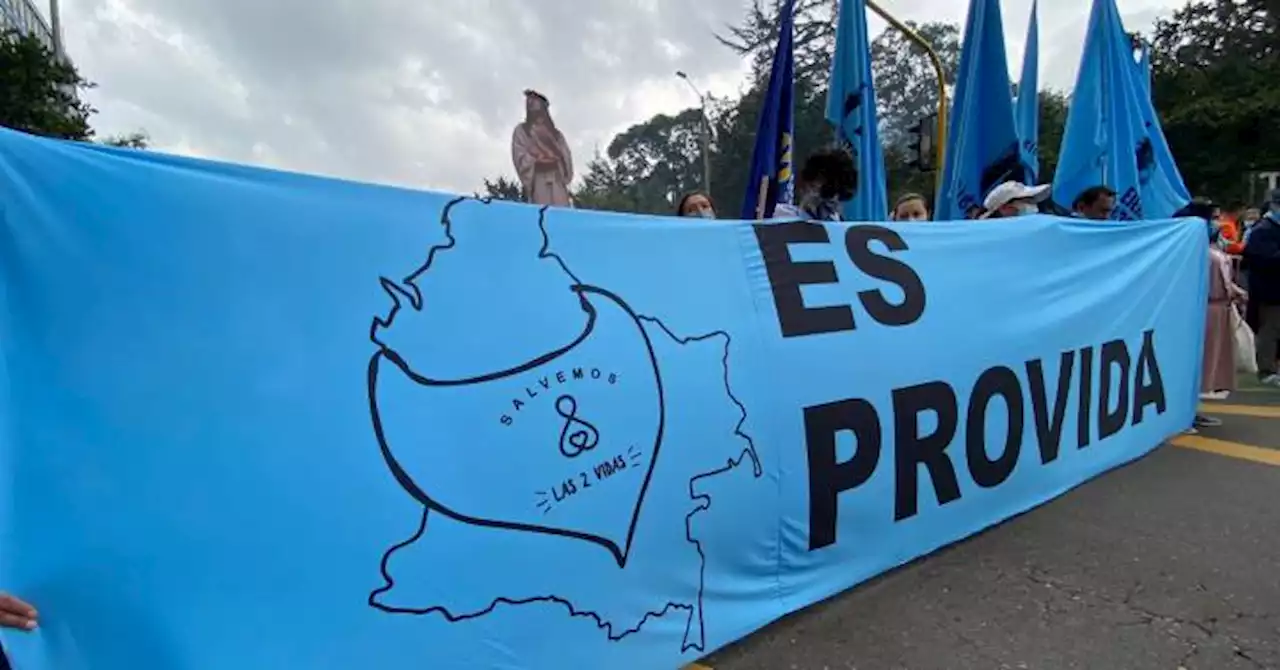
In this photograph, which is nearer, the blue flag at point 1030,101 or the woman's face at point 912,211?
the woman's face at point 912,211

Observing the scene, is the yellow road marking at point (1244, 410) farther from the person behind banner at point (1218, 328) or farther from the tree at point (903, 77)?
the tree at point (903, 77)

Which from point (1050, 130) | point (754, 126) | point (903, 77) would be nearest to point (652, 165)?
point (903, 77)

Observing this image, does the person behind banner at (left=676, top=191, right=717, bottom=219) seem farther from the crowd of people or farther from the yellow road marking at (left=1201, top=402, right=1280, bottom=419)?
the yellow road marking at (left=1201, top=402, right=1280, bottom=419)

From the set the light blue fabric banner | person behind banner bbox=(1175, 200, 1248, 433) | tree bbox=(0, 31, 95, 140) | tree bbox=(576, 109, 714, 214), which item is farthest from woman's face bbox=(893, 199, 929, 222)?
tree bbox=(576, 109, 714, 214)

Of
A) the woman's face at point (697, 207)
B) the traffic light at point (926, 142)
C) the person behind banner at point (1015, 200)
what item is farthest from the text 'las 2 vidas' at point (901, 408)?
the traffic light at point (926, 142)

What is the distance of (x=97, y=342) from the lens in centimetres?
163

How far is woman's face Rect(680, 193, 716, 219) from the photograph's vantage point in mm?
4906

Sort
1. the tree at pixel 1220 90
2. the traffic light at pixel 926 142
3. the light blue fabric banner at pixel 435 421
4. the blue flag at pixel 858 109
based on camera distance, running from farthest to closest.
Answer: the tree at pixel 1220 90 → the traffic light at pixel 926 142 → the blue flag at pixel 858 109 → the light blue fabric banner at pixel 435 421

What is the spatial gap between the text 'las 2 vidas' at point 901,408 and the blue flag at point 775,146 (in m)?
2.34

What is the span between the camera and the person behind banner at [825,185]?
13.2ft

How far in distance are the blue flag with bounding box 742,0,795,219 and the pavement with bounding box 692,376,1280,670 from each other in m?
2.72

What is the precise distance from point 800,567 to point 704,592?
0.47 metres

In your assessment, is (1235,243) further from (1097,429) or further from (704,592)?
(704,592)

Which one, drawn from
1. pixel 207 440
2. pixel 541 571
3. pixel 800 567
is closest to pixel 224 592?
pixel 207 440
